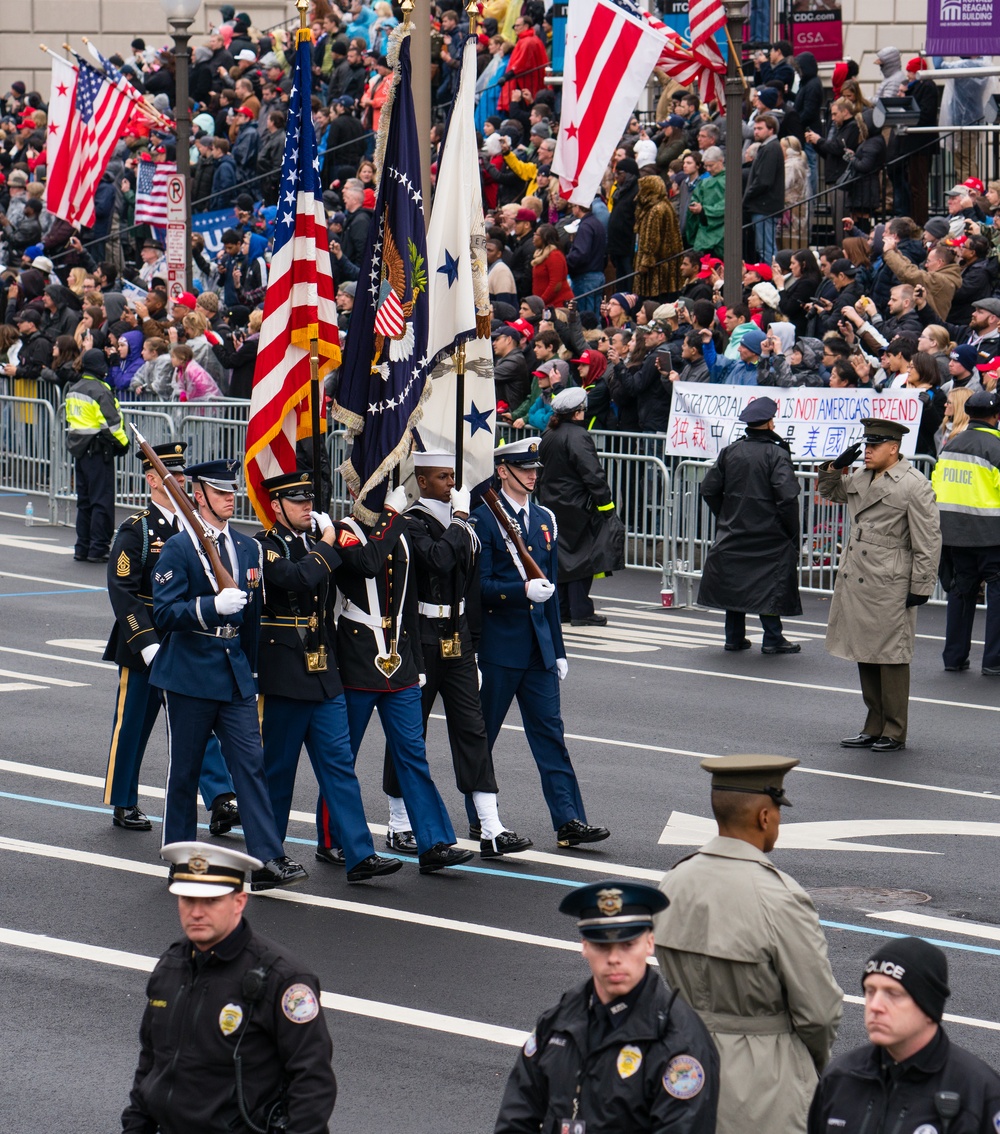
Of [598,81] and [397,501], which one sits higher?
[598,81]

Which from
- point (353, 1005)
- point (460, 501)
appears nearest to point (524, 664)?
point (460, 501)

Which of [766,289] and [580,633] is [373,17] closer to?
[766,289]

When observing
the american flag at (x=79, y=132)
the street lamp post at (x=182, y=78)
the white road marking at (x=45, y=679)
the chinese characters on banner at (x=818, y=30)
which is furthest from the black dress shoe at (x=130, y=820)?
the chinese characters on banner at (x=818, y=30)

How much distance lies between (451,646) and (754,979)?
5151mm

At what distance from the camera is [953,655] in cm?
1547

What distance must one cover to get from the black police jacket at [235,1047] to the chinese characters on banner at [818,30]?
83.6 ft

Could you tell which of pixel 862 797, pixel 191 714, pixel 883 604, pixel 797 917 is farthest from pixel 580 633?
pixel 797 917

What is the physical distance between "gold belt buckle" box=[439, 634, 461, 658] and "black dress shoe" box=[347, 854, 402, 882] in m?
1.07

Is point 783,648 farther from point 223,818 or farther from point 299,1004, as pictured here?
point 299,1004

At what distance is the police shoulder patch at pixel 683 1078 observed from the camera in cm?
476

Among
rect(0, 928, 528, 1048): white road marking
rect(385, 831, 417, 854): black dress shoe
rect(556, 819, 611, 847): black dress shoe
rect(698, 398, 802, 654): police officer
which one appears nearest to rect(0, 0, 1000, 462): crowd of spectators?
rect(698, 398, 802, 654): police officer

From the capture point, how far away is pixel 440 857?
1005 cm

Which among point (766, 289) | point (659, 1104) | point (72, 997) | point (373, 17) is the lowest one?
point (72, 997)

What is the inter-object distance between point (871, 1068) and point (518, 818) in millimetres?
6464
